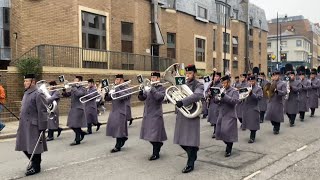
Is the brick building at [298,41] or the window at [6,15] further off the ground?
the brick building at [298,41]

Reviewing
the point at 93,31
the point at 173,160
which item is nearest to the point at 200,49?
the point at 93,31

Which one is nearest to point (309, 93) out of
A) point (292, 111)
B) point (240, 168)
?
point (292, 111)

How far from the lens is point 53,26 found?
21.0 meters

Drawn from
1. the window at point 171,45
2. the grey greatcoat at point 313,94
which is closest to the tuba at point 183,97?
the grey greatcoat at point 313,94

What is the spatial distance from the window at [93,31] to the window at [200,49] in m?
14.8

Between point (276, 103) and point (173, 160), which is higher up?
point (276, 103)

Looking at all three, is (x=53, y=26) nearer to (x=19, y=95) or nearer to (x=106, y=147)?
(x=19, y=95)

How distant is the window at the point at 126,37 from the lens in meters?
26.9

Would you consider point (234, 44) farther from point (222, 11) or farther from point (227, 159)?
point (227, 159)

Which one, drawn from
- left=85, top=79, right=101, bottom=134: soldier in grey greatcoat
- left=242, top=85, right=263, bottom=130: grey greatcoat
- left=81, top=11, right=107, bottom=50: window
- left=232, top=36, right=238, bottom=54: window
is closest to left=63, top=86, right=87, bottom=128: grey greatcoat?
left=85, top=79, right=101, bottom=134: soldier in grey greatcoat

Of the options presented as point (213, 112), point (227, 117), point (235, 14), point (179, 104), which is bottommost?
point (213, 112)

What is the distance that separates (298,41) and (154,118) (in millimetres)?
85424

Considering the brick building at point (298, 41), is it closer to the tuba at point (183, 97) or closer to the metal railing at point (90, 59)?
the metal railing at point (90, 59)

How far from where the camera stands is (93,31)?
2383 cm
